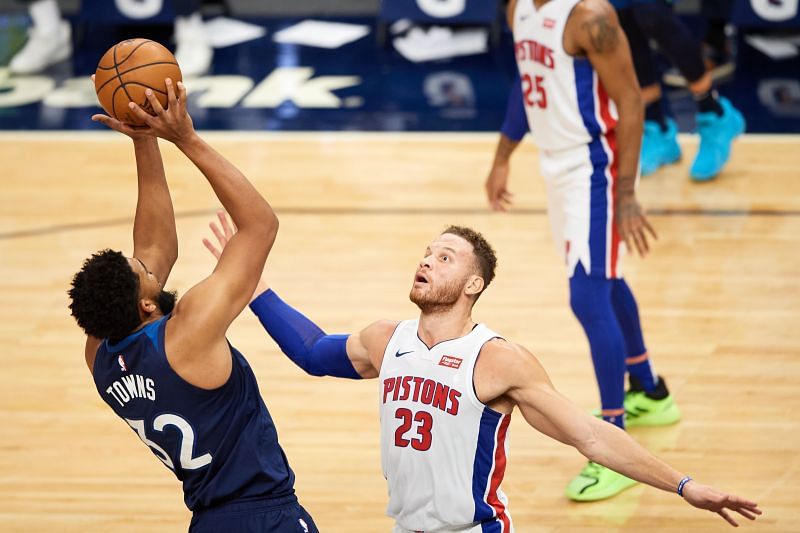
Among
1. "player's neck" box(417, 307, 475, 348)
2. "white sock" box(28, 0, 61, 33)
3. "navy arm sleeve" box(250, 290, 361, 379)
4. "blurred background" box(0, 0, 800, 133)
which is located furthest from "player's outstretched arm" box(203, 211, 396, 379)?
"white sock" box(28, 0, 61, 33)

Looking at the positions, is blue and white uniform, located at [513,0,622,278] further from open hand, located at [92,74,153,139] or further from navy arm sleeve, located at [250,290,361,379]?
open hand, located at [92,74,153,139]

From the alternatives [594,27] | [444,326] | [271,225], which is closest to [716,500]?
[444,326]

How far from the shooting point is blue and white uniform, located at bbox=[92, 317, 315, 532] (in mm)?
3264

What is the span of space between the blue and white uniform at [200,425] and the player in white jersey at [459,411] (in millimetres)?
340

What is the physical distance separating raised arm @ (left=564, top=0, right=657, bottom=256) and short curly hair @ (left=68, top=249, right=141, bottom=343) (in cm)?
198

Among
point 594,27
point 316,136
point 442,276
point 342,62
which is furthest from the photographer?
point 342,62

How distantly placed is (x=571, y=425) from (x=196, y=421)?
0.98m

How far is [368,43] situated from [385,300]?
484 centimetres

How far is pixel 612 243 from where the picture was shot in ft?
15.5

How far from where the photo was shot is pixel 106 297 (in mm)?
3225

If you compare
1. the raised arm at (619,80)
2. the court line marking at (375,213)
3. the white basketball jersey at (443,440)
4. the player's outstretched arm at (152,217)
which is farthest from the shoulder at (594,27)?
the court line marking at (375,213)

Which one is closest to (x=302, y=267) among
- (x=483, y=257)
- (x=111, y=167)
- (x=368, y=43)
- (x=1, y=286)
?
(x=1, y=286)

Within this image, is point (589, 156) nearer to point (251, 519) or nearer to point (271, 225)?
point (271, 225)

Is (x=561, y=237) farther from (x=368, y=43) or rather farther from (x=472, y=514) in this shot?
(x=368, y=43)
